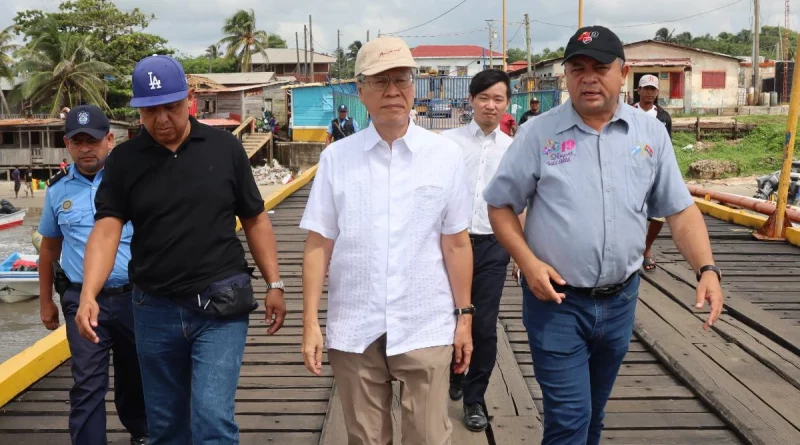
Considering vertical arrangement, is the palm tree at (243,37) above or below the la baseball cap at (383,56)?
above

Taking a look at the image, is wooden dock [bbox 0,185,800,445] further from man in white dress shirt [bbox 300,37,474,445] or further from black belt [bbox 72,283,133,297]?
man in white dress shirt [bbox 300,37,474,445]

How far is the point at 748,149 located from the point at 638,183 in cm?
3108

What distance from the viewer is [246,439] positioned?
4.07 metres

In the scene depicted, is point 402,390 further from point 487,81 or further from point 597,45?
point 487,81

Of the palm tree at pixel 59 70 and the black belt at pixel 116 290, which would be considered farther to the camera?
the palm tree at pixel 59 70

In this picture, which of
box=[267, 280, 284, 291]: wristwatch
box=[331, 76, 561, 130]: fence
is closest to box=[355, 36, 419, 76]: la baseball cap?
A: box=[267, 280, 284, 291]: wristwatch

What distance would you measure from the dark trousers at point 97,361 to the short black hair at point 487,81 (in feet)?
6.87

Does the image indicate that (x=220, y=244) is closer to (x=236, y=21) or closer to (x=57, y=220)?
(x=57, y=220)

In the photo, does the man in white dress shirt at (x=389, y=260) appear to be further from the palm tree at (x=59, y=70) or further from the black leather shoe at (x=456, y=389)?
the palm tree at (x=59, y=70)

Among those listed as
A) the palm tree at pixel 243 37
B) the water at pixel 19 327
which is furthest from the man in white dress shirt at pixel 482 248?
the palm tree at pixel 243 37

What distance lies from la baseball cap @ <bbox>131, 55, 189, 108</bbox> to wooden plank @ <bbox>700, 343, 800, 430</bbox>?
129 inches

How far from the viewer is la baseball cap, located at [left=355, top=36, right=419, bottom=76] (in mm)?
2633

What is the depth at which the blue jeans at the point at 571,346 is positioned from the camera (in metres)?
2.89

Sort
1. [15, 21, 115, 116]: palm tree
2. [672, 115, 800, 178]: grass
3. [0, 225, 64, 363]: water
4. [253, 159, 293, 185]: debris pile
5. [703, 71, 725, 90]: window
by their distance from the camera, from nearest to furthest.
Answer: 1. [0, 225, 64, 363]: water
2. [672, 115, 800, 178]: grass
3. [253, 159, 293, 185]: debris pile
4. [703, 71, 725, 90]: window
5. [15, 21, 115, 116]: palm tree
